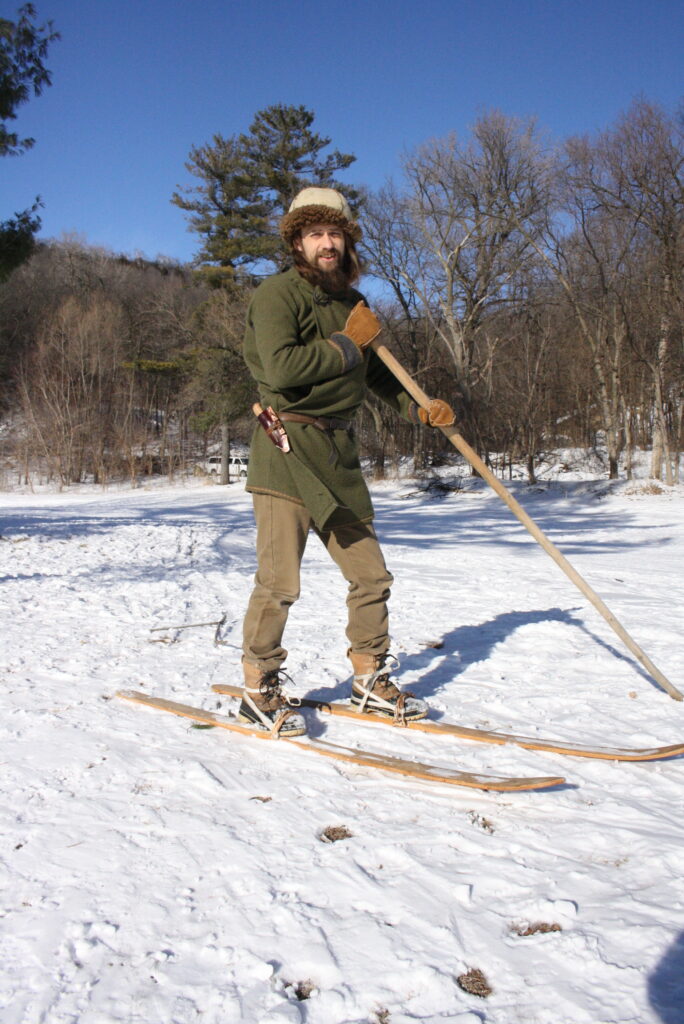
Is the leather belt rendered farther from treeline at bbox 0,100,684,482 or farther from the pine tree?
the pine tree

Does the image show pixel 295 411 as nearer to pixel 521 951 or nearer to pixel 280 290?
pixel 280 290

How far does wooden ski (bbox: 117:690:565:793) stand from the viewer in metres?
2.25

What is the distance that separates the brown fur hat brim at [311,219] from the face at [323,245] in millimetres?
18

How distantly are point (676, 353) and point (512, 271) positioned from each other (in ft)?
24.6

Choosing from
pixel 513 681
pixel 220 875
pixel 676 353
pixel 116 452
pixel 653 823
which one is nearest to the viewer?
pixel 220 875

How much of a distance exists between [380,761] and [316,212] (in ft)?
6.75

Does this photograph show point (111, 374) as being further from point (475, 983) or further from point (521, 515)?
point (475, 983)

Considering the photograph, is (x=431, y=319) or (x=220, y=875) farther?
(x=431, y=319)

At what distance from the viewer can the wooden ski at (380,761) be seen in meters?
2.25

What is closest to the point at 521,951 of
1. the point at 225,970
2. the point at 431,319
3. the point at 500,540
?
the point at 225,970

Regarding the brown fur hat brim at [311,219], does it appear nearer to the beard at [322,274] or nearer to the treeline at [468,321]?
the beard at [322,274]

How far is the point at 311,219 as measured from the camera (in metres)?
2.72

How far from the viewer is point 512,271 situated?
22.7m

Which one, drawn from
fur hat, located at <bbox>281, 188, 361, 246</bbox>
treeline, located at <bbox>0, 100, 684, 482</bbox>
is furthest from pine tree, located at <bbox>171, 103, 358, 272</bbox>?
fur hat, located at <bbox>281, 188, 361, 246</bbox>
